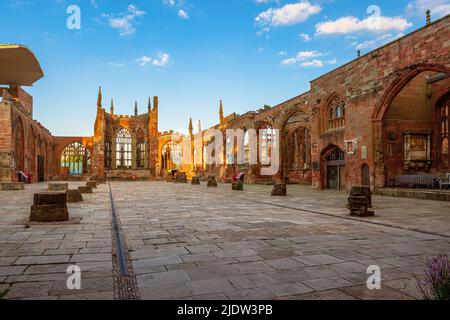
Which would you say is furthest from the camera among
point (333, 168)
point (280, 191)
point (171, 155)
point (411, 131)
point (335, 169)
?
point (171, 155)

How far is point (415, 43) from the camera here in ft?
44.7

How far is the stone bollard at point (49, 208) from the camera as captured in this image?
22.9 feet

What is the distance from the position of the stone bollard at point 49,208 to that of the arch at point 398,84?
13427mm

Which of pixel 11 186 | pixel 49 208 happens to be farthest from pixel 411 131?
pixel 11 186

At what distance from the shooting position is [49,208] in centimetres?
711

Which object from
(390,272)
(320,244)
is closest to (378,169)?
(320,244)

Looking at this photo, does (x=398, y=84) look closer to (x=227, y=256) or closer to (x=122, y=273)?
(x=227, y=256)

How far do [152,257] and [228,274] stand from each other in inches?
47.8

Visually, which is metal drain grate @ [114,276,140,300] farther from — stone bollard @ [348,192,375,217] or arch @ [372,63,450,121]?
arch @ [372,63,450,121]

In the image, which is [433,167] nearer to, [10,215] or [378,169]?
[378,169]

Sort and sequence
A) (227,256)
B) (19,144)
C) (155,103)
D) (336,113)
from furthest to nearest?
(155,103)
(19,144)
(336,113)
(227,256)

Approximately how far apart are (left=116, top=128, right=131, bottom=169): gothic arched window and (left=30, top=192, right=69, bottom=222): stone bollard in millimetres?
39075

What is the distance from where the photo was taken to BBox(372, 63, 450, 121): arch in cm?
1318

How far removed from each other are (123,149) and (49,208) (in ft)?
130
